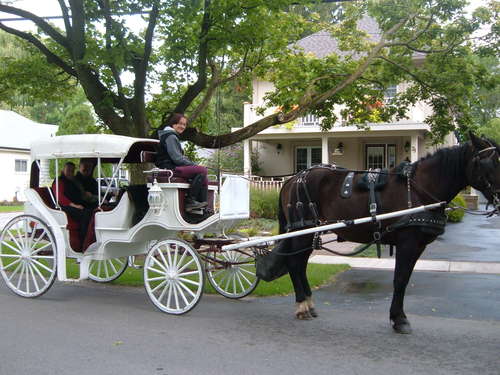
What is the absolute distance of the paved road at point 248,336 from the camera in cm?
503

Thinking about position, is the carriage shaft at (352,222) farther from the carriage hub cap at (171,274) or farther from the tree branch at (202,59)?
the tree branch at (202,59)

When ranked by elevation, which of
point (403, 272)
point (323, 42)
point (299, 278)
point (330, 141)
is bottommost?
point (299, 278)

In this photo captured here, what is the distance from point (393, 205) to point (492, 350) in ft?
6.22

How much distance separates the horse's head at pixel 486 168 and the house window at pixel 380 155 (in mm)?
19517

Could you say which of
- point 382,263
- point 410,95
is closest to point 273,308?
point 382,263

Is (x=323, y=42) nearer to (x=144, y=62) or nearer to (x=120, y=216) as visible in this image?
(x=144, y=62)

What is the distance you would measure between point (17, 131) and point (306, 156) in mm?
24260

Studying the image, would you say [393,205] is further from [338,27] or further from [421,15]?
[338,27]

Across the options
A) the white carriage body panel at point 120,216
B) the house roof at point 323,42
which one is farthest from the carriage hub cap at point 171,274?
the house roof at point 323,42

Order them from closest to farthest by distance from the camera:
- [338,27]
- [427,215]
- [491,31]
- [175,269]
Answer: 1. [427,215]
2. [175,269]
3. [491,31]
4. [338,27]

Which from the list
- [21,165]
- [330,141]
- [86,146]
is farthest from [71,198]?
[21,165]

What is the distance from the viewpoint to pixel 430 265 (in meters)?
11.2

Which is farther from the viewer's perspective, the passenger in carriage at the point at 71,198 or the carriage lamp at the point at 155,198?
the passenger in carriage at the point at 71,198

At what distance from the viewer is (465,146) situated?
6227 mm
